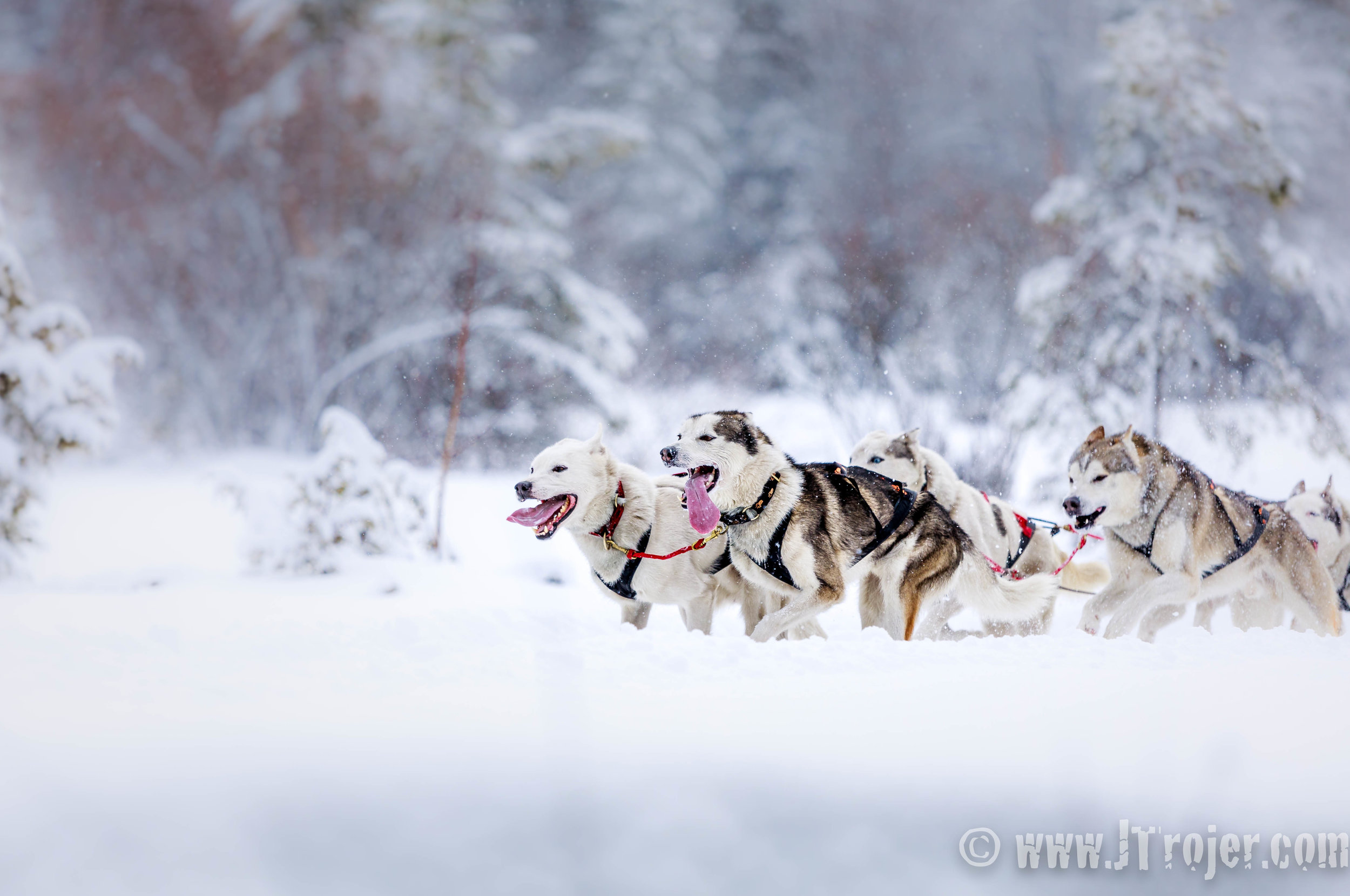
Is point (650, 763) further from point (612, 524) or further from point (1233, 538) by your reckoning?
point (1233, 538)

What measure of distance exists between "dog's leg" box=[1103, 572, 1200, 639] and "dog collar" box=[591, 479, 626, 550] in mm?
1859

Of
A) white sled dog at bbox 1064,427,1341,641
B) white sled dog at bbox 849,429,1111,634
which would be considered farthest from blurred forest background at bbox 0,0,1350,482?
white sled dog at bbox 1064,427,1341,641

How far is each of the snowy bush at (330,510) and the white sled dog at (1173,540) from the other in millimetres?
4013

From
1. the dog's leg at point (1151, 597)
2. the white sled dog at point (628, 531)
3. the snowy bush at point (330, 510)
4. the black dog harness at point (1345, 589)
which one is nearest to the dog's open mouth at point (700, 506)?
the white sled dog at point (628, 531)

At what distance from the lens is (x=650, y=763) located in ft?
7.48

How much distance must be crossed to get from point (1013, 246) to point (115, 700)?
11914 mm

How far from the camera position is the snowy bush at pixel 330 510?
555cm

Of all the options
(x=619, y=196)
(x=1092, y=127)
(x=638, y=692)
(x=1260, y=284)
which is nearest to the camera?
(x=638, y=692)

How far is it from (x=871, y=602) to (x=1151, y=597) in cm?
105

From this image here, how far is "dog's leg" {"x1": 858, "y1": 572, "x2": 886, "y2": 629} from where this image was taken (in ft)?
12.1

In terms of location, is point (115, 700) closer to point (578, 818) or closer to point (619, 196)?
point (578, 818)

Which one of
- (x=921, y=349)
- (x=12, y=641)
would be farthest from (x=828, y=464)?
(x=921, y=349)

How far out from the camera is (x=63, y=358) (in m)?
5.77

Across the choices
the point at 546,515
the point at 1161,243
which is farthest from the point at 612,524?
the point at 1161,243
